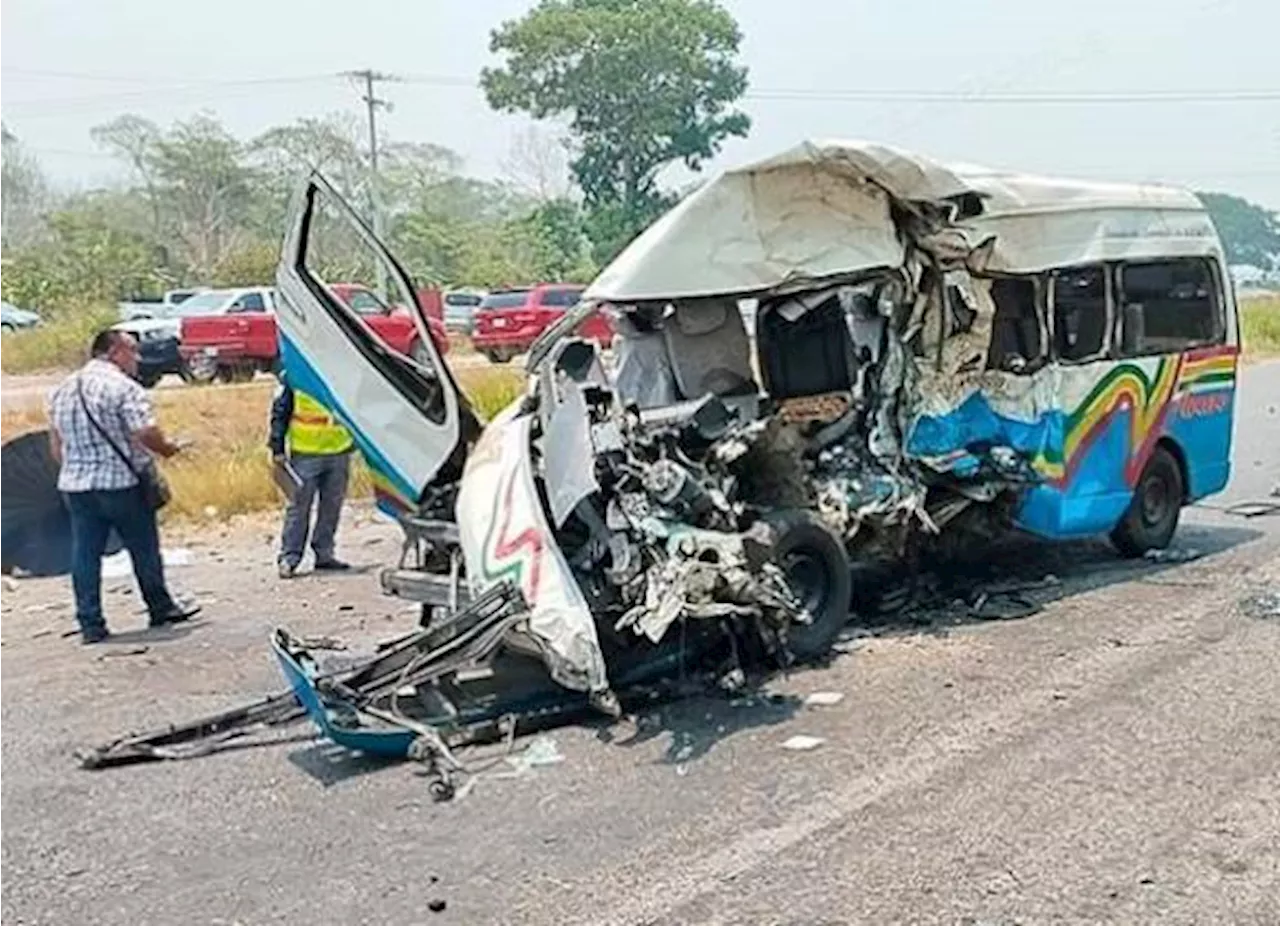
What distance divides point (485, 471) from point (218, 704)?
1.67 meters

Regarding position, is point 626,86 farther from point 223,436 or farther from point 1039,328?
point 1039,328

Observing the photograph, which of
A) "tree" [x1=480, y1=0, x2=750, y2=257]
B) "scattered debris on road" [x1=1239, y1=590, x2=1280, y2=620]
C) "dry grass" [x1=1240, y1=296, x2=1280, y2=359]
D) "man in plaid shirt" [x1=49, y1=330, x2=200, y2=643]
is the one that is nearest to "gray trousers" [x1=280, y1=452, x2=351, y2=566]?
"man in plaid shirt" [x1=49, y1=330, x2=200, y2=643]

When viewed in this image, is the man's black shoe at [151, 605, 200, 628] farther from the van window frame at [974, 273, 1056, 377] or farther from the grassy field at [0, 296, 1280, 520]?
the van window frame at [974, 273, 1056, 377]

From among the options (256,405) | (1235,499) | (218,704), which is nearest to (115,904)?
(218,704)

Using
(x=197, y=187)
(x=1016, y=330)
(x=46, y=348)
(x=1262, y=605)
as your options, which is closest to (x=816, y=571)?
Result: (x=1016, y=330)

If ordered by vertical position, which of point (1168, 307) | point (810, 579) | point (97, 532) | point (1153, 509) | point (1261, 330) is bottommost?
point (1261, 330)

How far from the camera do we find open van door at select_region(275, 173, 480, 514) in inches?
317

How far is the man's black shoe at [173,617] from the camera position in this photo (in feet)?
30.9

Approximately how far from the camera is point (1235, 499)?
12.8 metres

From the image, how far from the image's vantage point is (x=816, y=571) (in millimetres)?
8039

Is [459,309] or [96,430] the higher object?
[96,430]

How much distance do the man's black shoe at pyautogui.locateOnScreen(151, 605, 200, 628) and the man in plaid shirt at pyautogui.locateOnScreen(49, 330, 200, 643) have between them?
14.3 inches

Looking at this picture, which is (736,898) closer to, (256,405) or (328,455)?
(328,455)

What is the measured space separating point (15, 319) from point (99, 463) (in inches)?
1423
